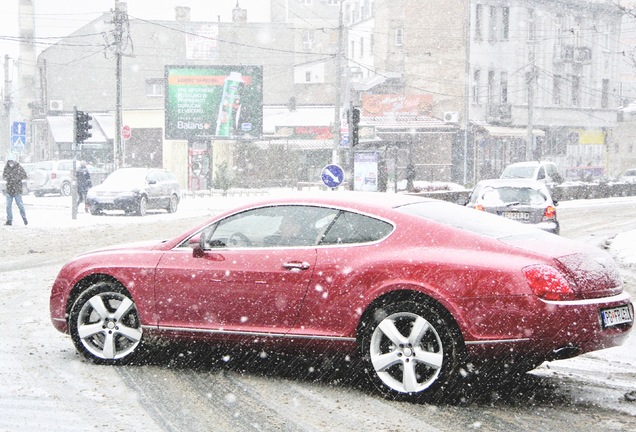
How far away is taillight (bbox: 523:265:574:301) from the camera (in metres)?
5.92

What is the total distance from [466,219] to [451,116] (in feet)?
172

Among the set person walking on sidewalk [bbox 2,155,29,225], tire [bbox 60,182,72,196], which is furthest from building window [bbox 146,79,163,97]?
person walking on sidewalk [bbox 2,155,29,225]

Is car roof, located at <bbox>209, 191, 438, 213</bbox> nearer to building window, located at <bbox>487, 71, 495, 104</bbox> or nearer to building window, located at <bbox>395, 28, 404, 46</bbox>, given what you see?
building window, located at <bbox>487, 71, 495, 104</bbox>

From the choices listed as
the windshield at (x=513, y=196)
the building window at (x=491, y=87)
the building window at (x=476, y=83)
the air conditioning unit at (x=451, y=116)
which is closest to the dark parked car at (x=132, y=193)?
the windshield at (x=513, y=196)

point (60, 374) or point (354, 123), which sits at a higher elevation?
point (354, 123)

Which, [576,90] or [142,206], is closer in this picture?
[142,206]

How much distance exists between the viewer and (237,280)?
6910mm

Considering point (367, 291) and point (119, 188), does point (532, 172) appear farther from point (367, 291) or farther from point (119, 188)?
point (367, 291)

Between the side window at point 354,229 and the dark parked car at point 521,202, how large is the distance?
1058cm

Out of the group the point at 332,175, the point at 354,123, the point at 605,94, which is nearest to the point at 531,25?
the point at 605,94

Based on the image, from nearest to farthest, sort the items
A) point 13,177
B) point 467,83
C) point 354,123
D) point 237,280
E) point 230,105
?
point 237,280 → point 13,177 → point 354,123 → point 230,105 → point 467,83

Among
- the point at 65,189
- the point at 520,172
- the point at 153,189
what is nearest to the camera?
the point at 153,189

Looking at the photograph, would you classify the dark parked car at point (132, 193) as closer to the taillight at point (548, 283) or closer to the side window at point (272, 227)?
the side window at point (272, 227)

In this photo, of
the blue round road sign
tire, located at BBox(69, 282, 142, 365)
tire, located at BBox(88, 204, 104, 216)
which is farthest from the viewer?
tire, located at BBox(88, 204, 104, 216)
